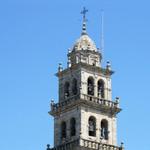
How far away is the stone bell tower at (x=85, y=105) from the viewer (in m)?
82.8

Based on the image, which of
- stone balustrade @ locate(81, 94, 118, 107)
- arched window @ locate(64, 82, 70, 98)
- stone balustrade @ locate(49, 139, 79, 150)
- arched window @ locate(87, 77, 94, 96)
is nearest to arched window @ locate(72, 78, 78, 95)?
arched window @ locate(64, 82, 70, 98)

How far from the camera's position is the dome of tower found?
3460 inches

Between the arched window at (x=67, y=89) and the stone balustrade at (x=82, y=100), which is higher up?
the arched window at (x=67, y=89)

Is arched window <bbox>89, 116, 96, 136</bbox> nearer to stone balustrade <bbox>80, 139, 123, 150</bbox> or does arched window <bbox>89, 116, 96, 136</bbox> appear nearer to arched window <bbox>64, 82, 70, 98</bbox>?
stone balustrade <bbox>80, 139, 123, 150</bbox>

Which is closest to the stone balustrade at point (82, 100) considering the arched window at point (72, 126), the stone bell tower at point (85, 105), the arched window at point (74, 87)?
the stone bell tower at point (85, 105)

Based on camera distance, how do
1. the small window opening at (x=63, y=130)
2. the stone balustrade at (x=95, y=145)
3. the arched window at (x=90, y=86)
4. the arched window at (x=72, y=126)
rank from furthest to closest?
the arched window at (x=90, y=86), the small window opening at (x=63, y=130), the arched window at (x=72, y=126), the stone balustrade at (x=95, y=145)

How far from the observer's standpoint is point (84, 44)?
88.5 metres

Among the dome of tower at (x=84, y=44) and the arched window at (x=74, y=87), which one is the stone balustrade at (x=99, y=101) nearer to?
the arched window at (x=74, y=87)

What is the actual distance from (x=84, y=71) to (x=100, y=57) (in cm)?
365

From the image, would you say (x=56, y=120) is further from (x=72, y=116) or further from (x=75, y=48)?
(x=75, y=48)

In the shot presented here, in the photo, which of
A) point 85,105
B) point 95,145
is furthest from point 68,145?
point 85,105

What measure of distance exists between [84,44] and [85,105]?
26.9 feet

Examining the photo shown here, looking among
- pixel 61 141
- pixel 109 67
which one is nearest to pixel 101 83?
pixel 109 67

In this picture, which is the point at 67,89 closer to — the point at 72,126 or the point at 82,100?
the point at 82,100
